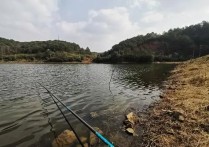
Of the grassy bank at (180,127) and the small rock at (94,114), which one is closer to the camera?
the grassy bank at (180,127)

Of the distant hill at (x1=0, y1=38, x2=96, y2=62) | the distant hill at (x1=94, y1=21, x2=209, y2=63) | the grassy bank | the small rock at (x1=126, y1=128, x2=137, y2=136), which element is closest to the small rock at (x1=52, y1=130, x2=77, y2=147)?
the small rock at (x1=126, y1=128, x2=137, y2=136)

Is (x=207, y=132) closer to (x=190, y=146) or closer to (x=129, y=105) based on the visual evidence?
(x=190, y=146)

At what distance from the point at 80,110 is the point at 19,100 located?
7061 millimetres

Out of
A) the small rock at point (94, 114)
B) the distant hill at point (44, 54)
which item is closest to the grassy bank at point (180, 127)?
the small rock at point (94, 114)

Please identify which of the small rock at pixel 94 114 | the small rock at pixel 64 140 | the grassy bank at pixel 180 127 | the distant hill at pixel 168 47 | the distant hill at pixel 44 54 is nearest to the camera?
the grassy bank at pixel 180 127

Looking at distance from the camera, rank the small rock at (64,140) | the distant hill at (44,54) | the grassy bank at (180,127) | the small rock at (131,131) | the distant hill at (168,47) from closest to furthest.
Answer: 1. the grassy bank at (180,127)
2. the small rock at (64,140)
3. the small rock at (131,131)
4. the distant hill at (168,47)
5. the distant hill at (44,54)

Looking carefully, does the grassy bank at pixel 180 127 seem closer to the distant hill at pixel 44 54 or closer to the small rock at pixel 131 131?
the small rock at pixel 131 131

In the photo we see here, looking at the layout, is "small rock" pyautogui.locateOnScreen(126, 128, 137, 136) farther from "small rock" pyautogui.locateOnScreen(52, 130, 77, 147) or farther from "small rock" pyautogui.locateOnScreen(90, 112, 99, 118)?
"small rock" pyautogui.locateOnScreen(90, 112, 99, 118)

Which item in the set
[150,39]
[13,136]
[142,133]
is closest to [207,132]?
[142,133]

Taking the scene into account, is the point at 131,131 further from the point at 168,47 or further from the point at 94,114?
the point at 168,47

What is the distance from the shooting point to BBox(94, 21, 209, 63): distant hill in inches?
4921

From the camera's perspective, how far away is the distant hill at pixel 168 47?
125 meters

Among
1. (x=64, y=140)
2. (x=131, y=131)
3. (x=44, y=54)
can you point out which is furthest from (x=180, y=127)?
(x=44, y=54)

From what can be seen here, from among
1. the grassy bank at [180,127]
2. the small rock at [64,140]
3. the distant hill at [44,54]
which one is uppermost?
the distant hill at [44,54]
